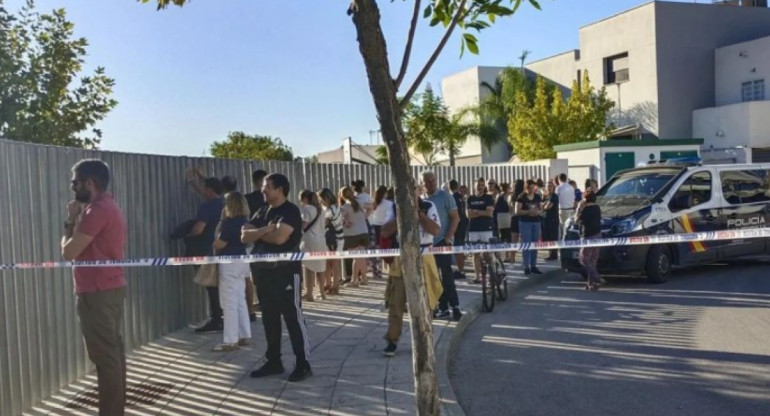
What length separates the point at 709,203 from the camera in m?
14.2

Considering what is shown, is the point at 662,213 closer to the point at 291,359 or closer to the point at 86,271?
the point at 291,359

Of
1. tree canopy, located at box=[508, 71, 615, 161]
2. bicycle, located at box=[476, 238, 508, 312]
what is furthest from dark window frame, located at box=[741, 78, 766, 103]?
bicycle, located at box=[476, 238, 508, 312]

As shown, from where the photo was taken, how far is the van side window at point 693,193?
1380 centimetres

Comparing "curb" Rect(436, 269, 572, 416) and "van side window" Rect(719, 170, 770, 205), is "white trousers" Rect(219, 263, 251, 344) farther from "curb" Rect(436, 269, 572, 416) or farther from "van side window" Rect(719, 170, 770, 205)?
"van side window" Rect(719, 170, 770, 205)

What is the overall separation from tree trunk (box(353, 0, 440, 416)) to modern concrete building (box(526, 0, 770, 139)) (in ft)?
114

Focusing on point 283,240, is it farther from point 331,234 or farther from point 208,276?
point 331,234

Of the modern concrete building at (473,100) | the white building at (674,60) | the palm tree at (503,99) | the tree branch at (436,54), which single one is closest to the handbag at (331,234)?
the tree branch at (436,54)

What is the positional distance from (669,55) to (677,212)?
2575cm

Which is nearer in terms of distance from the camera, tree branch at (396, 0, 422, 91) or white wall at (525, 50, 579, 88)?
tree branch at (396, 0, 422, 91)

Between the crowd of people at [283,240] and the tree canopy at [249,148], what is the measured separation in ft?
107

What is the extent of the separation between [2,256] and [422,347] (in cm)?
382

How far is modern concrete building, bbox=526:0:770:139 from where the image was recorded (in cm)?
3684

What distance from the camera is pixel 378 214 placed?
1412 centimetres

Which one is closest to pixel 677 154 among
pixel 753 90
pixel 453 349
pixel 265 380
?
pixel 753 90
